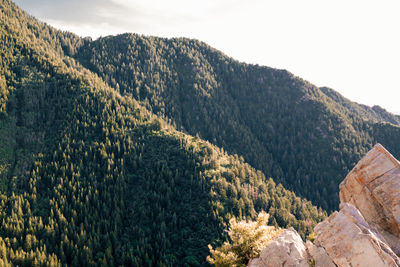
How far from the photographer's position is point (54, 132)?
126938 millimetres

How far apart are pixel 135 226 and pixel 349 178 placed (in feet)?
259

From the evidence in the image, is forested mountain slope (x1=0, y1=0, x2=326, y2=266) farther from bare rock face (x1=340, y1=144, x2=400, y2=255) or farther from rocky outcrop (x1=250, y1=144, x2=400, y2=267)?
bare rock face (x1=340, y1=144, x2=400, y2=255)

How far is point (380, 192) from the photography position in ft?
103

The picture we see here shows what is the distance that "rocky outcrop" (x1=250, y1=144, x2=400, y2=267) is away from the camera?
928 inches

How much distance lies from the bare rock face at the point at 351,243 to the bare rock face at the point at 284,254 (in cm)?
196

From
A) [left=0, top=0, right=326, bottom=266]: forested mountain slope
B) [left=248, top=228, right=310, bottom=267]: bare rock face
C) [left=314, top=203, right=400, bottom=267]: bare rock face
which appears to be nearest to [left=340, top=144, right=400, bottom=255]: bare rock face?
[left=314, top=203, right=400, bottom=267]: bare rock face

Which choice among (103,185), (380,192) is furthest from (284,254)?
(103,185)

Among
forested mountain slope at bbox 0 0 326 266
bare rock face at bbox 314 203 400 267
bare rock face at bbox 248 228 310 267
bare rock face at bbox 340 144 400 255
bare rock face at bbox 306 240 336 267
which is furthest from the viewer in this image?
forested mountain slope at bbox 0 0 326 266

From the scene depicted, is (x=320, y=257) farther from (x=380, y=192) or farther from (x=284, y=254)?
(x=380, y=192)

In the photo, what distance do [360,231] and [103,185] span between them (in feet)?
332

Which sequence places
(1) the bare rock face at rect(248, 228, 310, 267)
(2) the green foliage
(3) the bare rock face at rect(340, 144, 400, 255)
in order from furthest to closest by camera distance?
(2) the green foliage < (3) the bare rock face at rect(340, 144, 400, 255) < (1) the bare rock face at rect(248, 228, 310, 267)

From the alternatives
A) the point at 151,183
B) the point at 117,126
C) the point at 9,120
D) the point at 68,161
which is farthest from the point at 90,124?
the point at 151,183

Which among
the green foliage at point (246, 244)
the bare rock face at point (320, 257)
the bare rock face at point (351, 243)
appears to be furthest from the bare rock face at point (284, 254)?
the green foliage at point (246, 244)

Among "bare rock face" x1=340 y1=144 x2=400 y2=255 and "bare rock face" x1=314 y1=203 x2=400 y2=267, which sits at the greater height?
"bare rock face" x1=340 y1=144 x2=400 y2=255
